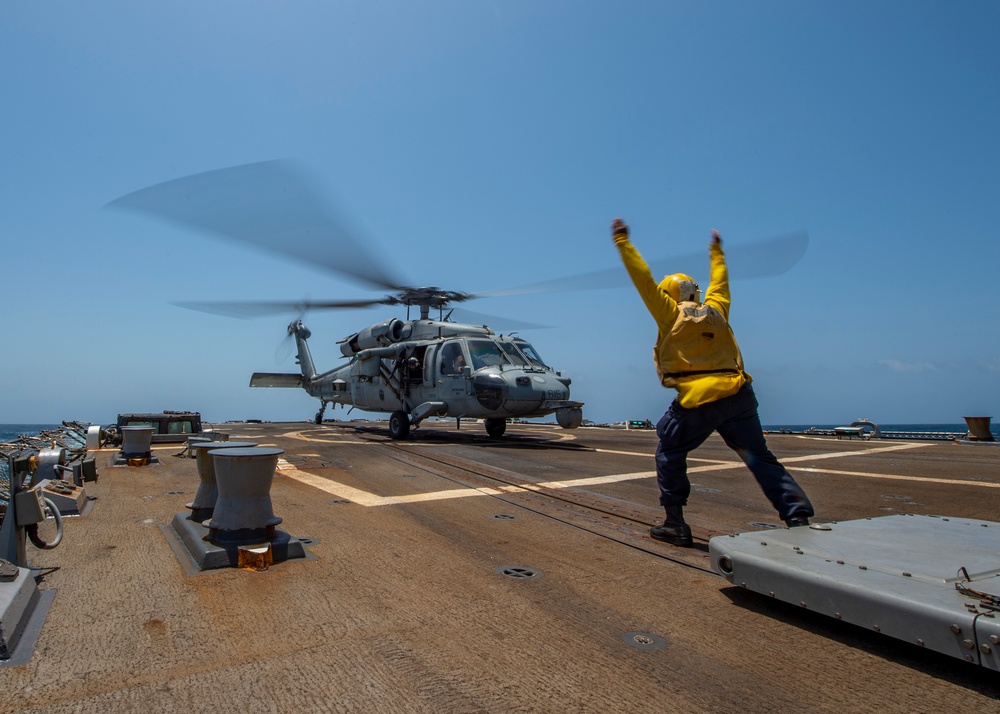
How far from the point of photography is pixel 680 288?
3.80 meters

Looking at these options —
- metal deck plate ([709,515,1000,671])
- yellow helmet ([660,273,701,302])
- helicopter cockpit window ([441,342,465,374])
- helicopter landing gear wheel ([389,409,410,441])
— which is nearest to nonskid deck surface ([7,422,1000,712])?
metal deck plate ([709,515,1000,671])

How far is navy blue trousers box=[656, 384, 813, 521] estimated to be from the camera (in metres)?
3.39

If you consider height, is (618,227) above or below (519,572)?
above

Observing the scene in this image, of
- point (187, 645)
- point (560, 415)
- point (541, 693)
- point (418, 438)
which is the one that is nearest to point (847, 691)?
point (541, 693)

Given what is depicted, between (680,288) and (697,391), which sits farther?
(680,288)

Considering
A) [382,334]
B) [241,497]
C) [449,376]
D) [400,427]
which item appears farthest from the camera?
[382,334]

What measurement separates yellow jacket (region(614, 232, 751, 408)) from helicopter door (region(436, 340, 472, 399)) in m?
8.89

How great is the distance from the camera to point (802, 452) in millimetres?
10016

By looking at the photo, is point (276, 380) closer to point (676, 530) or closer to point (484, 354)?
point (484, 354)

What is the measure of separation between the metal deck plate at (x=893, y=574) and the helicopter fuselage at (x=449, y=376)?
8.81m

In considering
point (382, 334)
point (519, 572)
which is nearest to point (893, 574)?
point (519, 572)

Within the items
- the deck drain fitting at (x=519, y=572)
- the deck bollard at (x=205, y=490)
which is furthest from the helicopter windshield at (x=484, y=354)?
the deck drain fitting at (x=519, y=572)

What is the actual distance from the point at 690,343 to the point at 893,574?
1638 millimetres

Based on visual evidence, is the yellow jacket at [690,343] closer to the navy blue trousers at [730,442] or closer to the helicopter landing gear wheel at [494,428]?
the navy blue trousers at [730,442]
